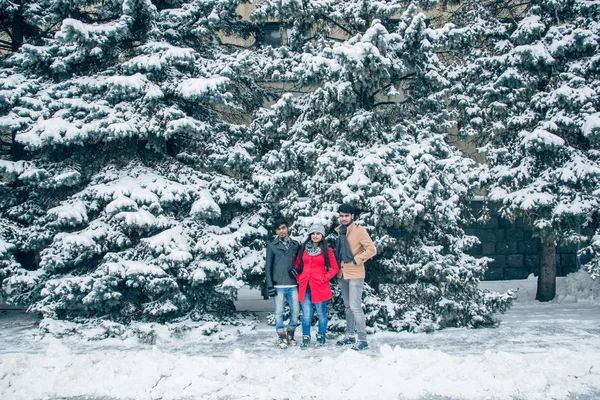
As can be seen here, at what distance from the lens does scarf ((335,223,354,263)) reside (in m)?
6.19

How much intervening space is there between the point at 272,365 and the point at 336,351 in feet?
3.76

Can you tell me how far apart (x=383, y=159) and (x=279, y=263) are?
2156 millimetres

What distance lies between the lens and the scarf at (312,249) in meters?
6.38

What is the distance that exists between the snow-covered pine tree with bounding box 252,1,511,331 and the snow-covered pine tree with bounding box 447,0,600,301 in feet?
3.23

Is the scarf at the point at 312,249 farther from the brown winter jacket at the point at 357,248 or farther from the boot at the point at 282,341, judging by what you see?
the boot at the point at 282,341

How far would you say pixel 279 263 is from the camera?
21.3 feet

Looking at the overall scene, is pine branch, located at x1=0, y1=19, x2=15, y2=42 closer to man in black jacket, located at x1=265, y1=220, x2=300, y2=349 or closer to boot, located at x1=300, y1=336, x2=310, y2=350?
man in black jacket, located at x1=265, y1=220, x2=300, y2=349

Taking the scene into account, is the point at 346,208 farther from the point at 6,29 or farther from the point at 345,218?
the point at 6,29

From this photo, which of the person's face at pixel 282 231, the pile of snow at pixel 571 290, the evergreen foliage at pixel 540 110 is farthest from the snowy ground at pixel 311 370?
the pile of snow at pixel 571 290

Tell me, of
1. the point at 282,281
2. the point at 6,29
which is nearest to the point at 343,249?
the point at 282,281

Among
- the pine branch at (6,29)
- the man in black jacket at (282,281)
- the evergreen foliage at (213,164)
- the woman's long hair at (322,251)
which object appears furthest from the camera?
the pine branch at (6,29)

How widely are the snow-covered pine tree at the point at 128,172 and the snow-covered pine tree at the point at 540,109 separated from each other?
4.11 m

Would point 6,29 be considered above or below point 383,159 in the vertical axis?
above

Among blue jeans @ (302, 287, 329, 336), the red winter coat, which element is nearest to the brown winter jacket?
the red winter coat
